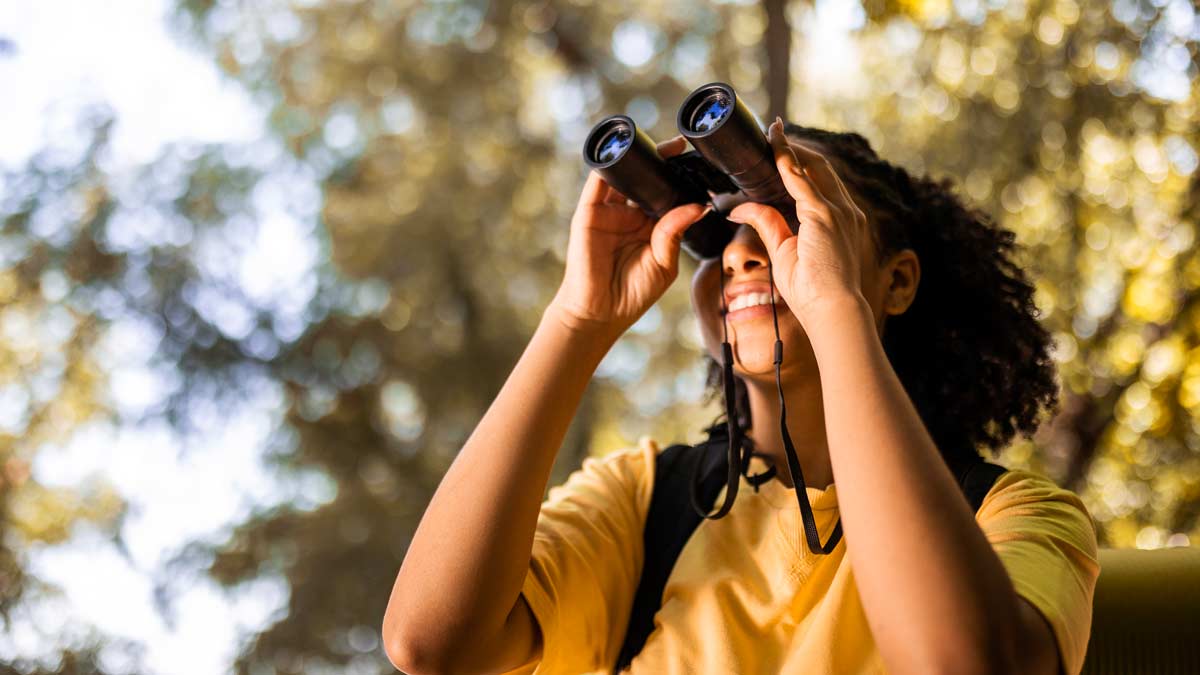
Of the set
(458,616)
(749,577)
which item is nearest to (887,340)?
(749,577)

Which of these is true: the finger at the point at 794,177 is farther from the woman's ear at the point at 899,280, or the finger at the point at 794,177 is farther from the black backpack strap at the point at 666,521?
the black backpack strap at the point at 666,521

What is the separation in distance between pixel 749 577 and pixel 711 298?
37cm

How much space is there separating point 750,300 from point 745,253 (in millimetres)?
60

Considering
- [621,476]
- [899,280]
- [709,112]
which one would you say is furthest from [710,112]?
[621,476]

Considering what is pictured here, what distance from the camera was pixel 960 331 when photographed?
1.47 meters

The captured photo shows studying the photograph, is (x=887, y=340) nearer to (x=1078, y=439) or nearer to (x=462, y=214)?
(x=1078, y=439)

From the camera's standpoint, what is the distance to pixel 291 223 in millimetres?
3111

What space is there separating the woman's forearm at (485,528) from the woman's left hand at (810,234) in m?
0.29

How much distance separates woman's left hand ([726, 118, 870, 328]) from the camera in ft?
3.31

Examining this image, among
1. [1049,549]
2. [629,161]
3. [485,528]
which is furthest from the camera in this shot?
[629,161]

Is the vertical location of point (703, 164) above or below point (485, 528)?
above

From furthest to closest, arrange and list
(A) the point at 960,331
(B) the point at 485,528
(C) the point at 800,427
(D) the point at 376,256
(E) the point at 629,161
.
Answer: (D) the point at 376,256 → (A) the point at 960,331 → (C) the point at 800,427 → (E) the point at 629,161 → (B) the point at 485,528

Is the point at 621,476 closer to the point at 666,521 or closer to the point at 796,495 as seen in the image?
the point at 666,521

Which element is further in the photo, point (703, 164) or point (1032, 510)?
point (703, 164)
